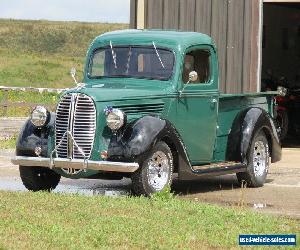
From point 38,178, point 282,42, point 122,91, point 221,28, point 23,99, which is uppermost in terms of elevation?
point 221,28

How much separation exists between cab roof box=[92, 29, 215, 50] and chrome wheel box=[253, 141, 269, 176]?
5.64ft

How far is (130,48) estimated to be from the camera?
46.9 feet

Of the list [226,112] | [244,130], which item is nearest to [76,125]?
[226,112]

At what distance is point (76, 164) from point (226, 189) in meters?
2.96

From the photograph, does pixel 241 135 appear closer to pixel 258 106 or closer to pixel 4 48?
pixel 258 106

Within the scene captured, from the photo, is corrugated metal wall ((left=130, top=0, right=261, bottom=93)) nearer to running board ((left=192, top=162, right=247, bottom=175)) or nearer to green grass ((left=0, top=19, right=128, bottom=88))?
running board ((left=192, top=162, right=247, bottom=175))

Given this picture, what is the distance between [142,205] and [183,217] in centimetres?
87

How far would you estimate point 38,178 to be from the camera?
13.9 metres

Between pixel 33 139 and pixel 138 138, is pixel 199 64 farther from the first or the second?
pixel 33 139

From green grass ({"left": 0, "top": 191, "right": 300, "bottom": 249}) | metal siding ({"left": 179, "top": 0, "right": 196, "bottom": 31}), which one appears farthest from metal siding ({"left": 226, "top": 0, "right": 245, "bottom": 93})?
green grass ({"left": 0, "top": 191, "right": 300, "bottom": 249})

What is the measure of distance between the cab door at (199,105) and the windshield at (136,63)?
0.82 ft

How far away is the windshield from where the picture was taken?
14.0m

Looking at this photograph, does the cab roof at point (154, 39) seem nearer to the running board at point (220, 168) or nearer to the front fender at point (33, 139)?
the front fender at point (33, 139)

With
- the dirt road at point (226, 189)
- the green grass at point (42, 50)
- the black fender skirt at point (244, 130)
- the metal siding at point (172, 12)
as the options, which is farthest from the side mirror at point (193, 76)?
the green grass at point (42, 50)
